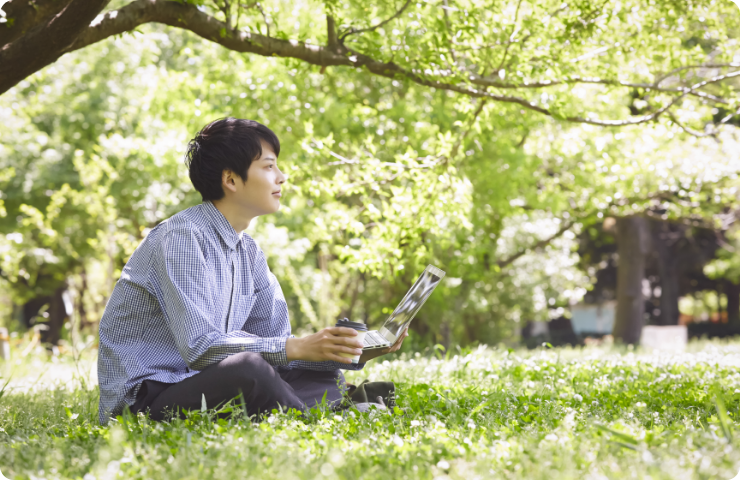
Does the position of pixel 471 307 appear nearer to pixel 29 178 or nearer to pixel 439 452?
pixel 439 452

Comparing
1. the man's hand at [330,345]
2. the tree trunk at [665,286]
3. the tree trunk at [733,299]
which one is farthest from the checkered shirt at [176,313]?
A: the tree trunk at [733,299]

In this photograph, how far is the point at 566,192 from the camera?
10.7 m

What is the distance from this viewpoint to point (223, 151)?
323 centimetres

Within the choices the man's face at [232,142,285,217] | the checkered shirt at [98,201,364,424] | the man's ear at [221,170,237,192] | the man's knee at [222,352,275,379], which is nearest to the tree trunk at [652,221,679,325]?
the man's face at [232,142,285,217]

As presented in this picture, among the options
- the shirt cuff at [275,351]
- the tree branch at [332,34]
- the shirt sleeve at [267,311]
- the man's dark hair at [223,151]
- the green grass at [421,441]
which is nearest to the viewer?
the green grass at [421,441]

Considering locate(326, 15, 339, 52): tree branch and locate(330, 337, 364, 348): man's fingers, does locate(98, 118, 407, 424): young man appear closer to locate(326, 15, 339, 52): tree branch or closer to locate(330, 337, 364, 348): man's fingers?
locate(330, 337, 364, 348): man's fingers

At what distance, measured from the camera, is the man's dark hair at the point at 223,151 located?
3223mm

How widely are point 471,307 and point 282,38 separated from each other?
751 cm

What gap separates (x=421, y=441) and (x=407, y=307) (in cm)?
81

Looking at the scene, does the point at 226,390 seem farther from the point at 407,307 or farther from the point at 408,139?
the point at 408,139

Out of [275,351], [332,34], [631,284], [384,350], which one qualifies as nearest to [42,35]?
[332,34]

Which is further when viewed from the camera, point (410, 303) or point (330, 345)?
point (410, 303)

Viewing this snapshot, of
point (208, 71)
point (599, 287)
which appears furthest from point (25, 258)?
point (599, 287)

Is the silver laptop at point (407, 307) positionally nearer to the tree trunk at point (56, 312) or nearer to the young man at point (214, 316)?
the young man at point (214, 316)
